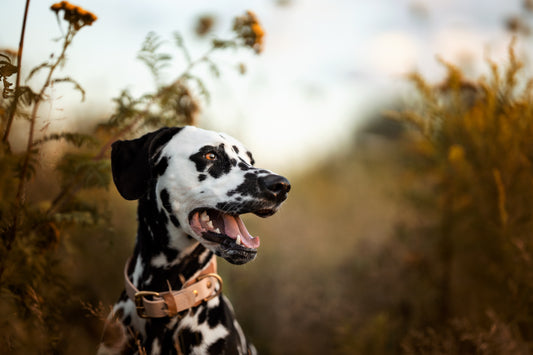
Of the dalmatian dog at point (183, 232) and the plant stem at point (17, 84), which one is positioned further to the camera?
the dalmatian dog at point (183, 232)

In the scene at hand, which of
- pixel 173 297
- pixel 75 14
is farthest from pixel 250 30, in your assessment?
pixel 173 297

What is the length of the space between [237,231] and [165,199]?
44 cm

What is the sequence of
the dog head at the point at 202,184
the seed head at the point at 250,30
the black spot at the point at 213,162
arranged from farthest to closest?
the seed head at the point at 250,30
the black spot at the point at 213,162
the dog head at the point at 202,184

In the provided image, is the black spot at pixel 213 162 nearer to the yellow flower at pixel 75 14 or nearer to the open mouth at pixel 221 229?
the open mouth at pixel 221 229

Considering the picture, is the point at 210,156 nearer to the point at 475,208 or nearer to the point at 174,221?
the point at 174,221

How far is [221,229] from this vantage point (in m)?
2.33

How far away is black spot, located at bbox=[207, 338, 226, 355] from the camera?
2.22 metres

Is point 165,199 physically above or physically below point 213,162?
below

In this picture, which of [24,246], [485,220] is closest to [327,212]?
[485,220]

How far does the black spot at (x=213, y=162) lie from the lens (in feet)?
7.55

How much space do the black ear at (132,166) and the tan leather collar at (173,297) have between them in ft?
1.69

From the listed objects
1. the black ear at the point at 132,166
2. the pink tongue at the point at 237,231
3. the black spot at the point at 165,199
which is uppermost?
the black ear at the point at 132,166

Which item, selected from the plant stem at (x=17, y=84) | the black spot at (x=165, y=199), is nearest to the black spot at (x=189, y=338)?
the black spot at (x=165, y=199)

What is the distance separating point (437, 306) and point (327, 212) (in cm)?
307
